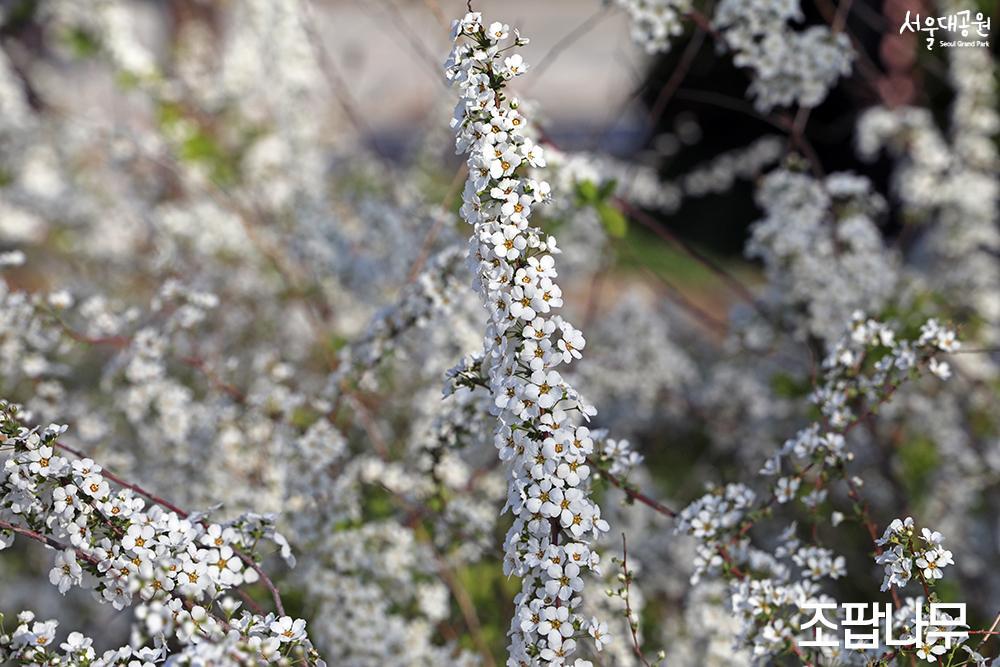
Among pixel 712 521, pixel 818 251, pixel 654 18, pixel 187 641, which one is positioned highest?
pixel 654 18

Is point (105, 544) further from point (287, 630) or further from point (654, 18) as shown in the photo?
point (654, 18)

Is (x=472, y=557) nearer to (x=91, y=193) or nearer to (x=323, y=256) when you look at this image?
(x=323, y=256)

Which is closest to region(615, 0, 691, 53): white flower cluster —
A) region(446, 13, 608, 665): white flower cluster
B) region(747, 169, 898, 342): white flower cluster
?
region(747, 169, 898, 342): white flower cluster

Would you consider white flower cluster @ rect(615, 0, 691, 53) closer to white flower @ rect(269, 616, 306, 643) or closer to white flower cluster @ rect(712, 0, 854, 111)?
white flower cluster @ rect(712, 0, 854, 111)

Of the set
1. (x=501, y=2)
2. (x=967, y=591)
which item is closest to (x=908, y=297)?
(x=967, y=591)

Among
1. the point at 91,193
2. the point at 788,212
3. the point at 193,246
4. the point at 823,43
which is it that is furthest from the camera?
the point at 91,193

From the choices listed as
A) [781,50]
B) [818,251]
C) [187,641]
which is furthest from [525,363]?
[818,251]

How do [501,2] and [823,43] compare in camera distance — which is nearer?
[823,43]

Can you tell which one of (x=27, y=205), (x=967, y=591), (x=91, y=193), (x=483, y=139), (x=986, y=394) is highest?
(x=91, y=193)
